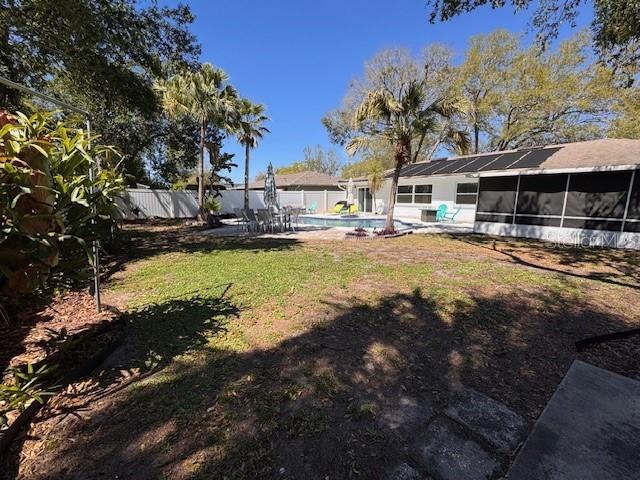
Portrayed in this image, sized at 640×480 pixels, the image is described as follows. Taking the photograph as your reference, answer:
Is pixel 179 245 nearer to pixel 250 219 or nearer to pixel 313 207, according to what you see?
pixel 250 219

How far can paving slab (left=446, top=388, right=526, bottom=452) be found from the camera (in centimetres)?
201

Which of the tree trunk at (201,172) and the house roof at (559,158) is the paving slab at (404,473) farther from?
the tree trunk at (201,172)

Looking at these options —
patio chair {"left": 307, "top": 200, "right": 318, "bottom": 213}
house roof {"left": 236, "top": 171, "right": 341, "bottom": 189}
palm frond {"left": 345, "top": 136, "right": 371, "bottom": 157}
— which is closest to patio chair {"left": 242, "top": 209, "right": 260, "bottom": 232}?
palm frond {"left": 345, "top": 136, "right": 371, "bottom": 157}

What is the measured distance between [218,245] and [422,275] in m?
6.29

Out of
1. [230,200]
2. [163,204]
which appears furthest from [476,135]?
[163,204]

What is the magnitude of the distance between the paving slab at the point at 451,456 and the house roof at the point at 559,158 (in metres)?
10.3

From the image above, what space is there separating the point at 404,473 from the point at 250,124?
1663cm

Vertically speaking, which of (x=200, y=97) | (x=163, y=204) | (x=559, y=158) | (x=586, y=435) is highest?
(x=200, y=97)

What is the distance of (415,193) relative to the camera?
61.2 feet

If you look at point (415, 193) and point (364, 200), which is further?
point (364, 200)

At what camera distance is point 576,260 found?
7.45 metres

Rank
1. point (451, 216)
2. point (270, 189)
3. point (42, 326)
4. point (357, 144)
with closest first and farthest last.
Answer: point (42, 326), point (357, 144), point (270, 189), point (451, 216)

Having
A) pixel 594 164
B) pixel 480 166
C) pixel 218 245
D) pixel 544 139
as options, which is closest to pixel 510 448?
pixel 218 245

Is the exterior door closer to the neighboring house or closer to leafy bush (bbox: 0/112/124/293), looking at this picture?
the neighboring house
